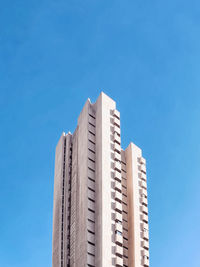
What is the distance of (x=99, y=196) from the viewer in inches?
2500

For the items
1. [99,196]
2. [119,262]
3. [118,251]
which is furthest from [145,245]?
[99,196]

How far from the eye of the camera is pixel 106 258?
5972 cm

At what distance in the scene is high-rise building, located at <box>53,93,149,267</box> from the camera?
6156 centimetres

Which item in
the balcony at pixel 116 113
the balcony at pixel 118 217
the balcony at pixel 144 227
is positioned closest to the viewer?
the balcony at pixel 118 217

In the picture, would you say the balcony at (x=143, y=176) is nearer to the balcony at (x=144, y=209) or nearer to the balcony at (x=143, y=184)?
the balcony at (x=143, y=184)

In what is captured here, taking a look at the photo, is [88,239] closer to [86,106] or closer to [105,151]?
[105,151]

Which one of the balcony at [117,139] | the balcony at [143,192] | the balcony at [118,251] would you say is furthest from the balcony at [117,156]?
the balcony at [118,251]

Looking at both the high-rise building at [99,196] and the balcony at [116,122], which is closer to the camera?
the high-rise building at [99,196]

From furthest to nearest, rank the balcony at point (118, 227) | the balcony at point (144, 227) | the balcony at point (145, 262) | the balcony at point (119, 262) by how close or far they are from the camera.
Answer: the balcony at point (144, 227)
the balcony at point (145, 262)
the balcony at point (118, 227)
the balcony at point (119, 262)

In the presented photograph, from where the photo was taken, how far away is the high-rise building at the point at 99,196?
202 feet

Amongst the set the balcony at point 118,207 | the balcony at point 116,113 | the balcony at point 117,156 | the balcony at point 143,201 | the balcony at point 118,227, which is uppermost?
the balcony at point 116,113

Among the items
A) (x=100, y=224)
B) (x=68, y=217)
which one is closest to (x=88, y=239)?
(x=100, y=224)

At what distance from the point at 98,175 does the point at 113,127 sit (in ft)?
25.6

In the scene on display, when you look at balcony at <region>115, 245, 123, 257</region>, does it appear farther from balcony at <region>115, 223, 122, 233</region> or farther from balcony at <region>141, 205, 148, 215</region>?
balcony at <region>141, 205, 148, 215</region>
